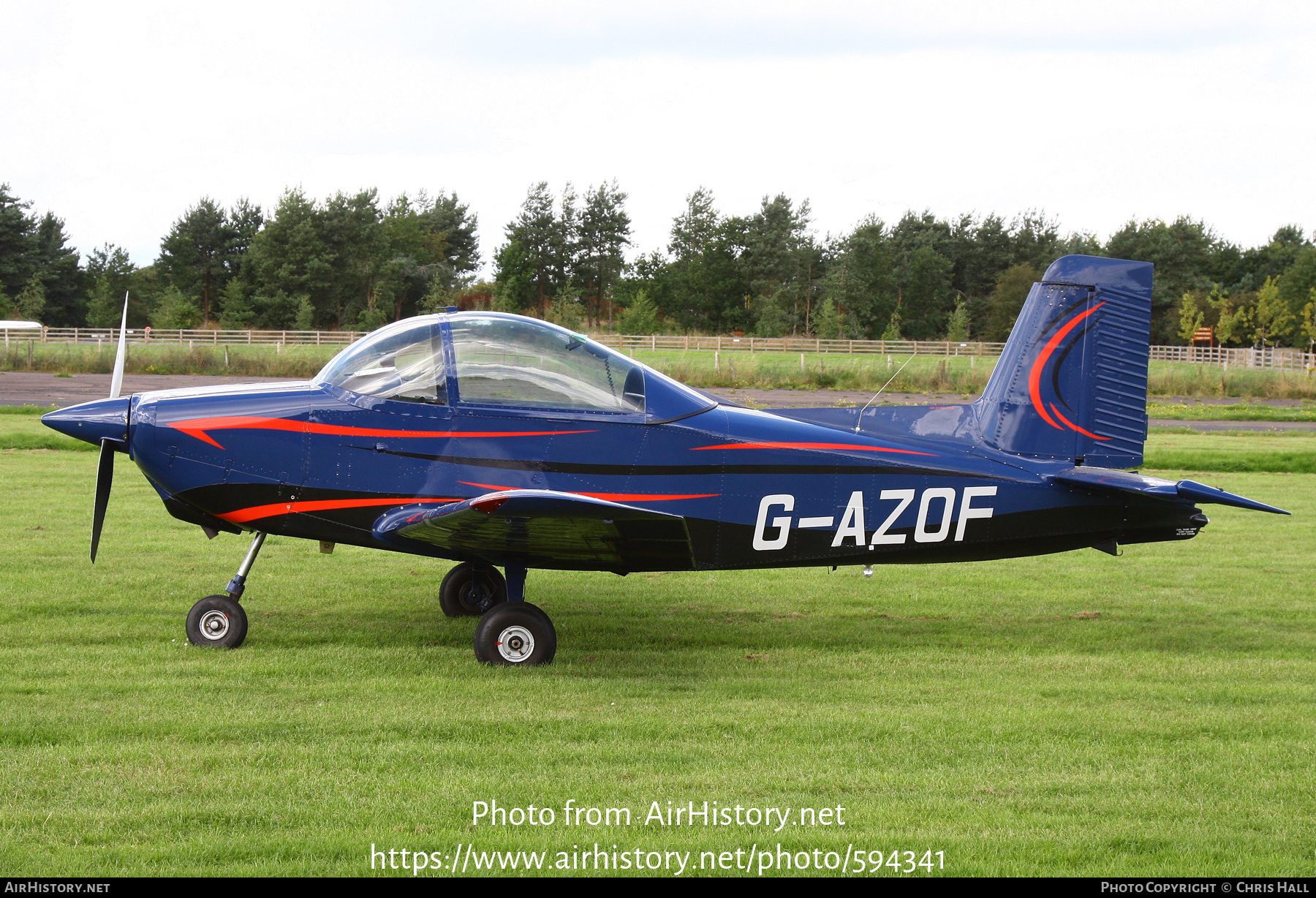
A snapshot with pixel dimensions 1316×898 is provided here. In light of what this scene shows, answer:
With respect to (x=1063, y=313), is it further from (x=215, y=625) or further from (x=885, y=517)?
(x=215, y=625)

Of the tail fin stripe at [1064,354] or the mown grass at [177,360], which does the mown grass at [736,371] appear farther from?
the tail fin stripe at [1064,354]

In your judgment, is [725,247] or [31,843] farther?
[725,247]

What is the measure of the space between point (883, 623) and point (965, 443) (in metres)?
1.75

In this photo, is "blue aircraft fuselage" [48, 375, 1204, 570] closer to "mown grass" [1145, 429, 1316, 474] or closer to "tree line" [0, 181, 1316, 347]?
"mown grass" [1145, 429, 1316, 474]

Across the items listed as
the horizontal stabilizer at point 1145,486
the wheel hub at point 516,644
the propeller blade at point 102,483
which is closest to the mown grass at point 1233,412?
the horizontal stabilizer at point 1145,486

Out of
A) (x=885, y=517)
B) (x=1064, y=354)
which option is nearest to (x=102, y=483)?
(x=885, y=517)

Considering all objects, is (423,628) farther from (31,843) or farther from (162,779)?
(31,843)

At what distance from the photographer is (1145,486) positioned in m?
7.05

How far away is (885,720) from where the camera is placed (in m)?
5.58

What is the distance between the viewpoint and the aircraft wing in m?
5.78

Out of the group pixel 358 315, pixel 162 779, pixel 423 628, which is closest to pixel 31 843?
pixel 162 779

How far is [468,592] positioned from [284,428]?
7.40 ft

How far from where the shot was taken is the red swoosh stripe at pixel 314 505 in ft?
21.9

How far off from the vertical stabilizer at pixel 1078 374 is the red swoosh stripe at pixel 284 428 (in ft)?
13.4
